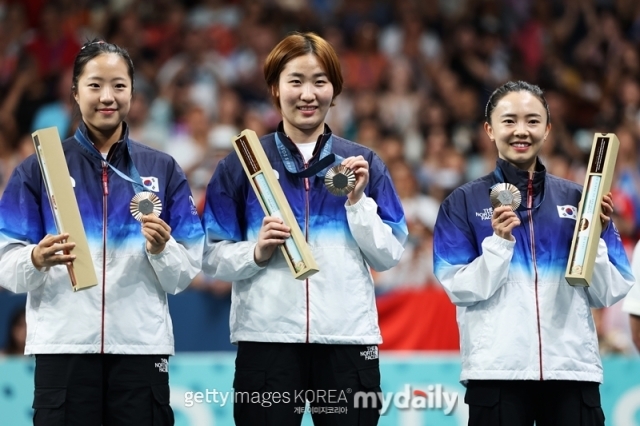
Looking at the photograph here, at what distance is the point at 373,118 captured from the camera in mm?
10281

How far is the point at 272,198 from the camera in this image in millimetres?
4043

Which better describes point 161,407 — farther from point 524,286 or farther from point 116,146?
point 524,286

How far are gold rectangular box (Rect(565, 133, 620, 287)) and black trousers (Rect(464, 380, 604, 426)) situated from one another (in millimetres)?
430

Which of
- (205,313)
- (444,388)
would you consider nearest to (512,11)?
(205,313)

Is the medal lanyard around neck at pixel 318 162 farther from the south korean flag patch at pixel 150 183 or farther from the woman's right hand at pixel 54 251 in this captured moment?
the woman's right hand at pixel 54 251

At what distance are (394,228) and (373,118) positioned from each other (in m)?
6.11

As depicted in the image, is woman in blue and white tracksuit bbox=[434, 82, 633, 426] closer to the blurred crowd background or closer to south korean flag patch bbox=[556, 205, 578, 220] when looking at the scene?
south korean flag patch bbox=[556, 205, 578, 220]

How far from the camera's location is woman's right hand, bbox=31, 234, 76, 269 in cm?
376

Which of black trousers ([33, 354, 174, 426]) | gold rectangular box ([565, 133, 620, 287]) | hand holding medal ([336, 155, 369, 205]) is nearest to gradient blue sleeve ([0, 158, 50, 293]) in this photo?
black trousers ([33, 354, 174, 426])

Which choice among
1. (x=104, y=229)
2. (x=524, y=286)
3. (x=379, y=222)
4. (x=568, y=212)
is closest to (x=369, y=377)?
(x=379, y=222)

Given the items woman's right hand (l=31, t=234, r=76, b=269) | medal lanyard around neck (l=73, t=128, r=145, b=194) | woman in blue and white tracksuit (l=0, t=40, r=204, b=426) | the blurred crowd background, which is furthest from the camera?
the blurred crowd background

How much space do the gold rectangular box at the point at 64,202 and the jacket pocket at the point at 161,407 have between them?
485 millimetres

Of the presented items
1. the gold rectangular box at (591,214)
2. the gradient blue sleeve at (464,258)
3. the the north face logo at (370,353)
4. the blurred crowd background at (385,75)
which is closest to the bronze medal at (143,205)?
the the north face logo at (370,353)

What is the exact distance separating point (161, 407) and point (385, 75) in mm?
7320
